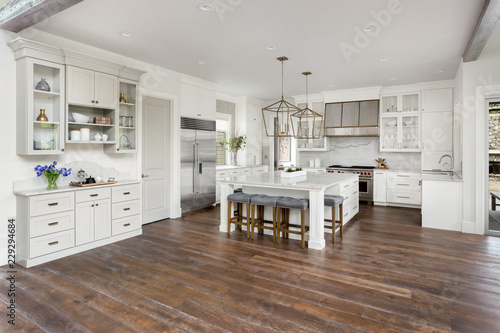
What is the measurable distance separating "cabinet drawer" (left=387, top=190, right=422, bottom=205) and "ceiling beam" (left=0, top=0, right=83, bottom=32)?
263 inches

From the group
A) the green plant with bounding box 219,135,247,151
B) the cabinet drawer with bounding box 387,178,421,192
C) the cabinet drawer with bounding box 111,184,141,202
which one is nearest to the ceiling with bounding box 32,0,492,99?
the cabinet drawer with bounding box 111,184,141,202

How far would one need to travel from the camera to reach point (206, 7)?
10.4ft

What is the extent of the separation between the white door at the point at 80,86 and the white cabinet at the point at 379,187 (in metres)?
5.98

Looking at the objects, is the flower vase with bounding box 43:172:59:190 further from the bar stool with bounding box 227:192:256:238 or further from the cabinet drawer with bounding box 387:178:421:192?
the cabinet drawer with bounding box 387:178:421:192

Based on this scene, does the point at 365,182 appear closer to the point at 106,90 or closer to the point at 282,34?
the point at 282,34

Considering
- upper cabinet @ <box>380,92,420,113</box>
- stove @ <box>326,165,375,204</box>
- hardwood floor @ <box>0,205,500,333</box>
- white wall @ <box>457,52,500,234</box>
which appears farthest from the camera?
stove @ <box>326,165,375,204</box>

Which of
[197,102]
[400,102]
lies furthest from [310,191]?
[400,102]

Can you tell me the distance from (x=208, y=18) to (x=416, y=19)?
2.36 metres

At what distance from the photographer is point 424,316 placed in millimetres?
2367

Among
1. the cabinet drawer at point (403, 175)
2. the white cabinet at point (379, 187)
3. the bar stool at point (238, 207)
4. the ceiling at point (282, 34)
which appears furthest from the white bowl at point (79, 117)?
the cabinet drawer at point (403, 175)

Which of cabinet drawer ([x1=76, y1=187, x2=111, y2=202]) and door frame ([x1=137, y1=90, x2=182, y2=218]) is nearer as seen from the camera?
cabinet drawer ([x1=76, y1=187, x2=111, y2=202])

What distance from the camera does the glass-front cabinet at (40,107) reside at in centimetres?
346

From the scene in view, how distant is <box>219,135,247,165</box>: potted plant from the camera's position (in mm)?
7926

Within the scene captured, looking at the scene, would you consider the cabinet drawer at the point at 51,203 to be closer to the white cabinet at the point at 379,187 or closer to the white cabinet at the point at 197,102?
the white cabinet at the point at 197,102
